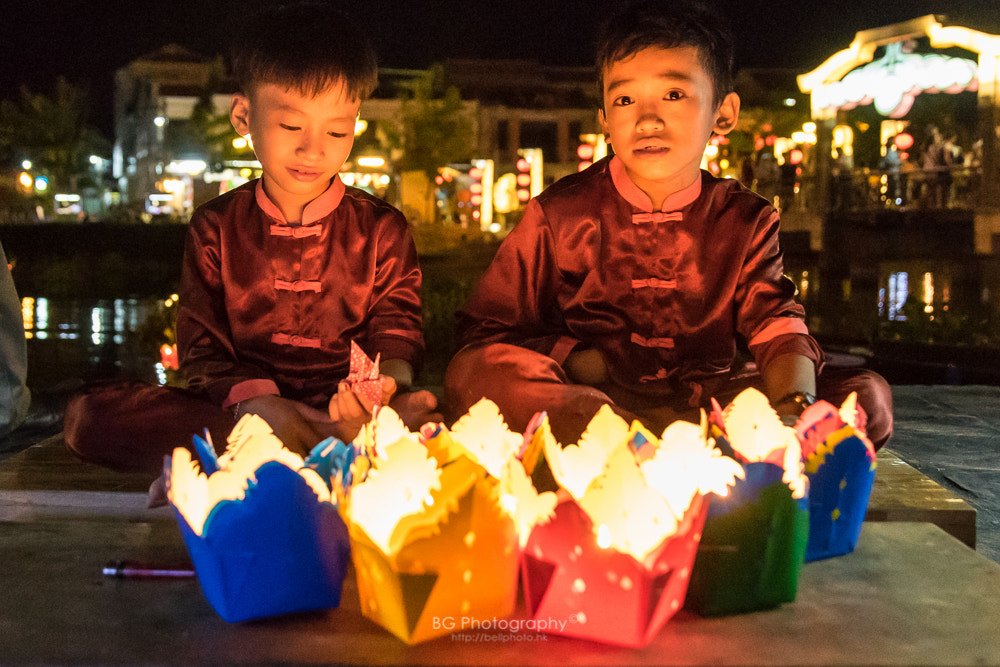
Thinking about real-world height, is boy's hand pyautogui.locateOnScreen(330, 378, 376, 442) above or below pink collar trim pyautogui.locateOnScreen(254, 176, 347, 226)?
below

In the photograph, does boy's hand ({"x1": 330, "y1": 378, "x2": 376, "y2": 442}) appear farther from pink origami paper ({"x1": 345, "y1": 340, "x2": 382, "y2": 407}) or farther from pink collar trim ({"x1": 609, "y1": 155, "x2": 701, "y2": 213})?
pink collar trim ({"x1": 609, "y1": 155, "x2": 701, "y2": 213})

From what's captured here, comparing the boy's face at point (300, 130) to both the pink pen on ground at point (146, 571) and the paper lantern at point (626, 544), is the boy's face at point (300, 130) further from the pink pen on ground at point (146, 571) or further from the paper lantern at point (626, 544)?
the paper lantern at point (626, 544)

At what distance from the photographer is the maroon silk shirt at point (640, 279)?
8.03 feet

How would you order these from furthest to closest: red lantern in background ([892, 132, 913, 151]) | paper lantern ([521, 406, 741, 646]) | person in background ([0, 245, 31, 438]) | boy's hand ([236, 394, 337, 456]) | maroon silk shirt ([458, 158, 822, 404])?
red lantern in background ([892, 132, 913, 151])
person in background ([0, 245, 31, 438])
maroon silk shirt ([458, 158, 822, 404])
boy's hand ([236, 394, 337, 456])
paper lantern ([521, 406, 741, 646])

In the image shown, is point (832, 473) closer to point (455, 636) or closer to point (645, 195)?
point (455, 636)

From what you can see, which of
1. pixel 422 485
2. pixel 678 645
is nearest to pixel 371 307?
pixel 422 485

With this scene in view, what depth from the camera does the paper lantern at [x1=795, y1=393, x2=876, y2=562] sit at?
5.54ft

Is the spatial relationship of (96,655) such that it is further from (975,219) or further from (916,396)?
(975,219)

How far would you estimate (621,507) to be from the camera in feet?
4.22

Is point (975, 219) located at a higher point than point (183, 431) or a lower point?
higher

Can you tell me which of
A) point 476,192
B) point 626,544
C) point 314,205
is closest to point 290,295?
point 314,205

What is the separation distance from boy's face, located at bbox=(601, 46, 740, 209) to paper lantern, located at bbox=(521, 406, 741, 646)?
1.14m

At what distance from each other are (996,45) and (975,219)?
2531 millimetres

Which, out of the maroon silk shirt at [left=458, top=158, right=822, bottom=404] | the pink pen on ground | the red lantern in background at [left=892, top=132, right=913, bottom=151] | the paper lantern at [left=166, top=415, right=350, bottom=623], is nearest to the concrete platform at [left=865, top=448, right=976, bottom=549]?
the maroon silk shirt at [left=458, top=158, right=822, bottom=404]
